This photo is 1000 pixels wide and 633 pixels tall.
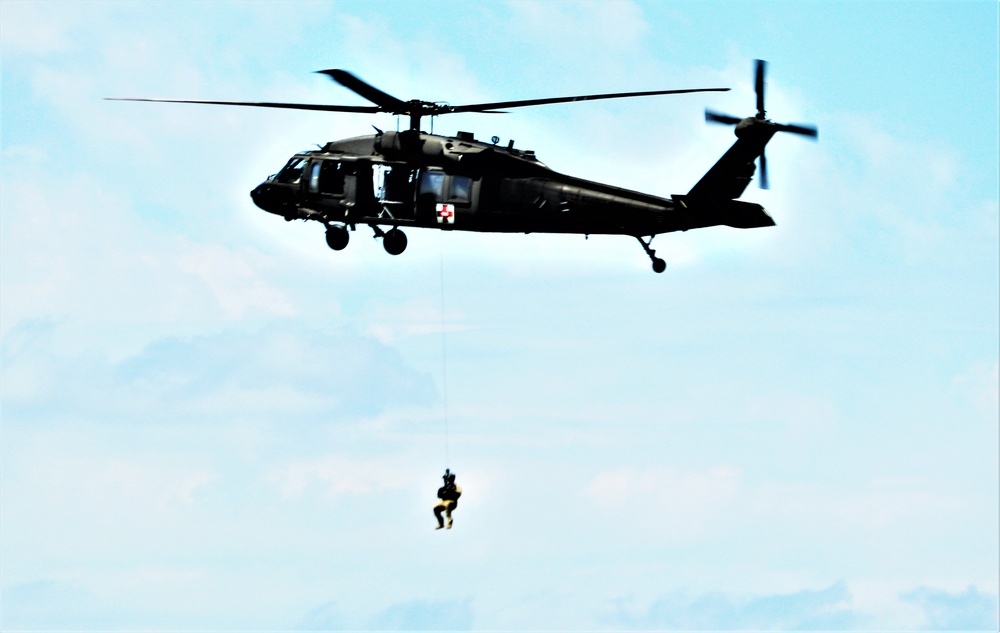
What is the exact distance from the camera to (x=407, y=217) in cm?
5934

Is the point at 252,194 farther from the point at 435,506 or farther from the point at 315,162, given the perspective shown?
the point at 435,506

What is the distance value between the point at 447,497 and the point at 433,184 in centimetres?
1150

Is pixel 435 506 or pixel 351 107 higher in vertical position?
pixel 351 107

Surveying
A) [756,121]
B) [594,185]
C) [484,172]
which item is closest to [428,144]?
[484,172]

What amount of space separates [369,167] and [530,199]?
20.7 ft

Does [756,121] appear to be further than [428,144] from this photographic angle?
No

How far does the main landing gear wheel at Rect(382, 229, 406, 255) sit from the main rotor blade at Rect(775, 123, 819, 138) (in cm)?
1443

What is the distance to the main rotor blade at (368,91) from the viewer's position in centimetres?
5491

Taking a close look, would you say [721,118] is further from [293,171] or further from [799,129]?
[293,171]

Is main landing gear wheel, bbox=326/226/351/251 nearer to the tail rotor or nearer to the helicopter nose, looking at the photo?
the helicopter nose

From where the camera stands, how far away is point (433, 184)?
58750 millimetres

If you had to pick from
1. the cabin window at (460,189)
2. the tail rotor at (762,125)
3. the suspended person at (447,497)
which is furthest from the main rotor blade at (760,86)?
the suspended person at (447,497)

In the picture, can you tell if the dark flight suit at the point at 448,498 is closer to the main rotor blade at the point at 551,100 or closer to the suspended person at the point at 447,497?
the suspended person at the point at 447,497

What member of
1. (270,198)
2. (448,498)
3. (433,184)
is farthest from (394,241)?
(448,498)
